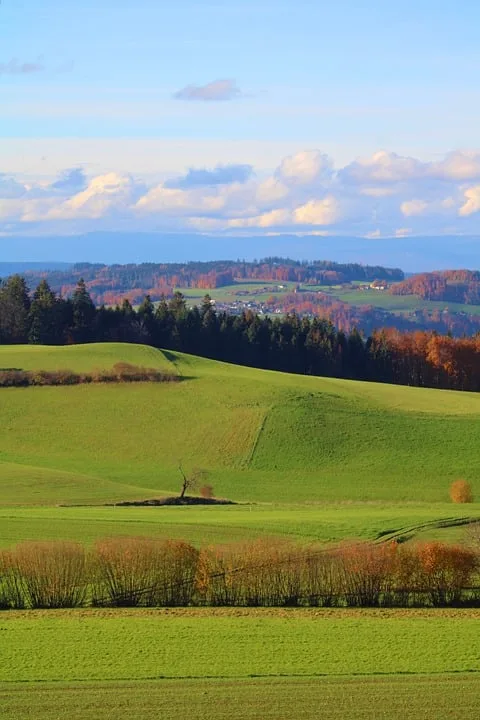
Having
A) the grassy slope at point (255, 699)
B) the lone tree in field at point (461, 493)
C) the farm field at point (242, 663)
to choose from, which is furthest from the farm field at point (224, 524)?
the grassy slope at point (255, 699)

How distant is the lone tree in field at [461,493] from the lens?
181 ft

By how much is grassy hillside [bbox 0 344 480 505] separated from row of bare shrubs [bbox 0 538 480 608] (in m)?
17.5

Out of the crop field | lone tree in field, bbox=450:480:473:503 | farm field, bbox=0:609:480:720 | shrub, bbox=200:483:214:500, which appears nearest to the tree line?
the crop field

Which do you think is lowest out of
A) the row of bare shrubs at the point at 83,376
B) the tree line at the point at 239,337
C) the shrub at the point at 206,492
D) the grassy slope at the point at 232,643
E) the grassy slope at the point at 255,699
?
the shrub at the point at 206,492

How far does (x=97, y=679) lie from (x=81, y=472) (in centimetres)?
3894

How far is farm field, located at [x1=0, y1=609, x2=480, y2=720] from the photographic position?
21.4m

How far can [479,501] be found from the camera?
55.6 m

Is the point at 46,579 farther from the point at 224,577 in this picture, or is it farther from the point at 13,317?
the point at 13,317

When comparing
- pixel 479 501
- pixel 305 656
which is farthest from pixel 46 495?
pixel 305 656

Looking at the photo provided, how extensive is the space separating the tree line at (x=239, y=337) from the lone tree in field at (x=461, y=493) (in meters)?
58.1

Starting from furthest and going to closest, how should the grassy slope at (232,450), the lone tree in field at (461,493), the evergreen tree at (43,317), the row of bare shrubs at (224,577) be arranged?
the evergreen tree at (43,317) → the lone tree in field at (461,493) → the grassy slope at (232,450) → the row of bare shrubs at (224,577)

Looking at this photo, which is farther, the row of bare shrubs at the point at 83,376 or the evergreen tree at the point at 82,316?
the evergreen tree at the point at 82,316

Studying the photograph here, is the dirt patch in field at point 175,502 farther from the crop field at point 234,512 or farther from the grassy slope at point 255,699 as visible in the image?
the grassy slope at point 255,699

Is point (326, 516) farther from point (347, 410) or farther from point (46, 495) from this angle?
point (347, 410)
